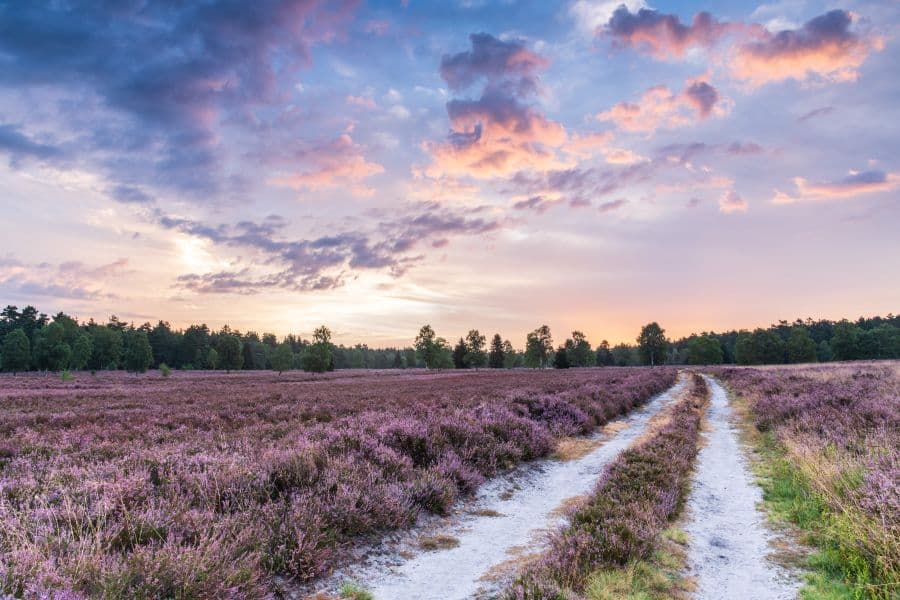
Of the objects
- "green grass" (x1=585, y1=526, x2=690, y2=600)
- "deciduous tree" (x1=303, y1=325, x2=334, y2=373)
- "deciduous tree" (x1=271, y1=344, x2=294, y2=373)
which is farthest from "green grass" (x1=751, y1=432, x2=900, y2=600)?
"deciduous tree" (x1=271, y1=344, x2=294, y2=373)

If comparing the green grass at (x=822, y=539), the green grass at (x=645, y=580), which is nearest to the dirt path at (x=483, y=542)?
the green grass at (x=645, y=580)

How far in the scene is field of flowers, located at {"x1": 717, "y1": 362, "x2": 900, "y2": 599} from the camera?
17.0ft

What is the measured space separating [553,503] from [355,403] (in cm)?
1738

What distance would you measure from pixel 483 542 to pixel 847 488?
5660mm

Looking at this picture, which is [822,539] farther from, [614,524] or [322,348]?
[322,348]

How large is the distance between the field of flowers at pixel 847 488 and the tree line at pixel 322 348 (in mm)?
71629

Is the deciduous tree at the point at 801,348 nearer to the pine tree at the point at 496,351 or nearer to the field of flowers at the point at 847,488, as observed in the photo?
the pine tree at the point at 496,351

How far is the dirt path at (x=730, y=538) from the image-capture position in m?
5.48

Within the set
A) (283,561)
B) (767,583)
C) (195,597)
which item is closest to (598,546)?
(767,583)

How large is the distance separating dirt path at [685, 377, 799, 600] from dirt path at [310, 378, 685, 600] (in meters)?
2.21

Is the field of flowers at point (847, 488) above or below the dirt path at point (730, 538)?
above

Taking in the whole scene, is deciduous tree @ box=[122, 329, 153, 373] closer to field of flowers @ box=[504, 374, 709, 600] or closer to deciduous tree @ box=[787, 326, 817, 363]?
field of flowers @ box=[504, 374, 709, 600]

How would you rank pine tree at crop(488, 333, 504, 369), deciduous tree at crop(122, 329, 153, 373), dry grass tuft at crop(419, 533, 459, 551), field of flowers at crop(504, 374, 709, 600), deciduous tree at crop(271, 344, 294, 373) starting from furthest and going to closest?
1. pine tree at crop(488, 333, 504, 369)
2. deciduous tree at crop(122, 329, 153, 373)
3. deciduous tree at crop(271, 344, 294, 373)
4. dry grass tuft at crop(419, 533, 459, 551)
5. field of flowers at crop(504, 374, 709, 600)

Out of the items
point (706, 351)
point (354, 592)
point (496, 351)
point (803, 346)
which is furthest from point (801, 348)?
point (354, 592)
